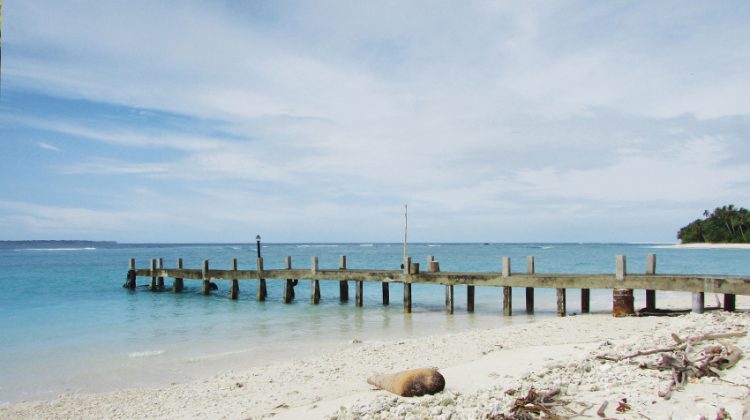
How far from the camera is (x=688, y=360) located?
21.4 ft

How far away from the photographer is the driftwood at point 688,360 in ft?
20.0

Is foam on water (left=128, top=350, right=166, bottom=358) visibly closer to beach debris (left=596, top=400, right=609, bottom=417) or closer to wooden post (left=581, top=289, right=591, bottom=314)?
beach debris (left=596, top=400, right=609, bottom=417)

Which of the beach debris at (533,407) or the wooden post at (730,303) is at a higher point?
the beach debris at (533,407)

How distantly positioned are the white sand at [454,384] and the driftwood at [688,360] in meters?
0.11

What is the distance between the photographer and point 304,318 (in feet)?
59.8

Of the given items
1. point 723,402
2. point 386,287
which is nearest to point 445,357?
point 723,402

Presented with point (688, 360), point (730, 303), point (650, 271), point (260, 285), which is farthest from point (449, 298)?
point (688, 360)

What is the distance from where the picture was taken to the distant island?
286 ft

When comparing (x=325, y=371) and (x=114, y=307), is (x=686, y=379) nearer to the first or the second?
(x=325, y=371)

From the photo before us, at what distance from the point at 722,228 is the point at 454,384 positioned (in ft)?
333

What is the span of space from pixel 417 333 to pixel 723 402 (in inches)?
387

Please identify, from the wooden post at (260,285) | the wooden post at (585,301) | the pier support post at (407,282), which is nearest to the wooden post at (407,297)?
the pier support post at (407,282)

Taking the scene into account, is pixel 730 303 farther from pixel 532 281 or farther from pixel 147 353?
pixel 147 353

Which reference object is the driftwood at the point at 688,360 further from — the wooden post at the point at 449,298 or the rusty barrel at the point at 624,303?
the wooden post at the point at 449,298
